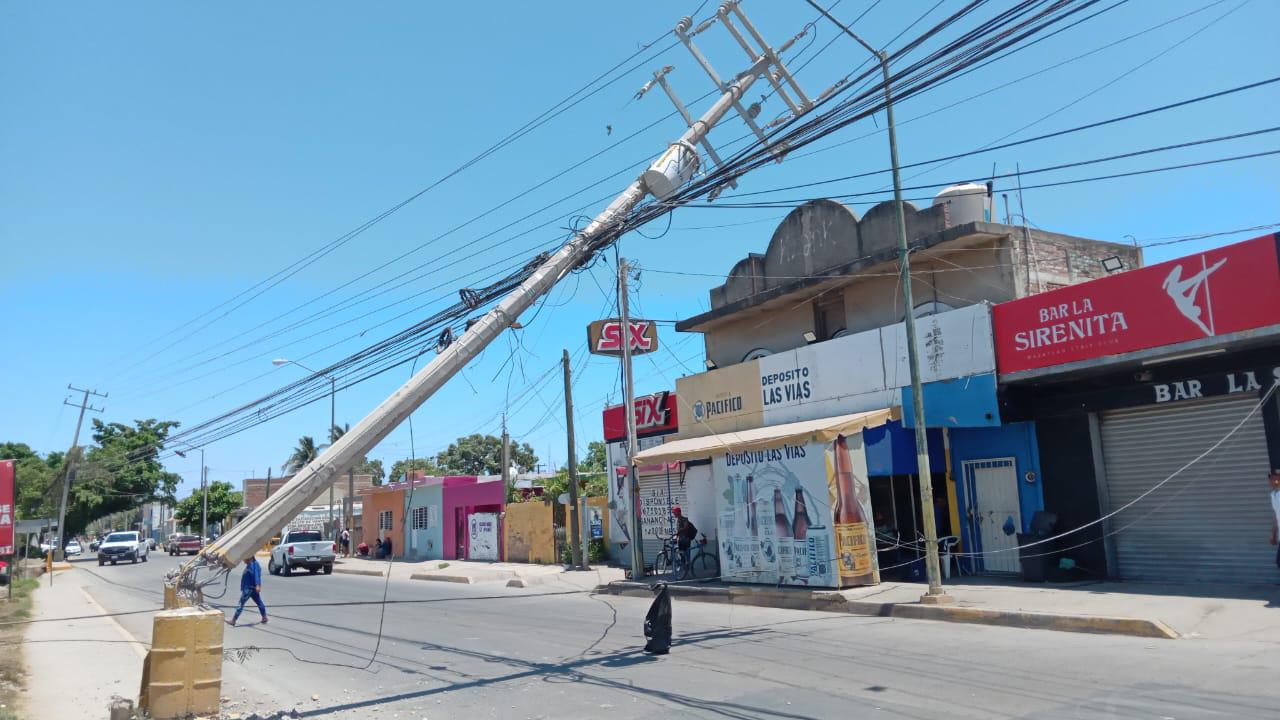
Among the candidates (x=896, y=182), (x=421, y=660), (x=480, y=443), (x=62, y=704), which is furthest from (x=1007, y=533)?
(x=480, y=443)

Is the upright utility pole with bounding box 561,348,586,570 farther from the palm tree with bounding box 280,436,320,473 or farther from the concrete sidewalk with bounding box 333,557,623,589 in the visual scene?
the palm tree with bounding box 280,436,320,473

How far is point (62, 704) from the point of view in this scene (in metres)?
10.1

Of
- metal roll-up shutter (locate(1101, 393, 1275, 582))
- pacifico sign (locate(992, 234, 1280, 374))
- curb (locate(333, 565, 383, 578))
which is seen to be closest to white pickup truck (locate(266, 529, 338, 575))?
curb (locate(333, 565, 383, 578))

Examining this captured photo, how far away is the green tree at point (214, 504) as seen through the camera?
74.9 metres

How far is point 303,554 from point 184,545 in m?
34.4

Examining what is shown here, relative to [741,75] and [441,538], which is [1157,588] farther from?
[441,538]

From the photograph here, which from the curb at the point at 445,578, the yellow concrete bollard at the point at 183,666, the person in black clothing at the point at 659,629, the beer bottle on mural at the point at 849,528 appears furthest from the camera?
the curb at the point at 445,578

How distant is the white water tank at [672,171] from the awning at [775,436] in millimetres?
6052

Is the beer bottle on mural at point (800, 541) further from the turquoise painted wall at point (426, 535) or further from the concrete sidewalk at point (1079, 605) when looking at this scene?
the turquoise painted wall at point (426, 535)

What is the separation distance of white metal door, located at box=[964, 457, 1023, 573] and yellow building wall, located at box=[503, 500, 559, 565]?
1804 centimetres

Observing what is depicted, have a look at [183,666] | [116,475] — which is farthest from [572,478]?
[116,475]

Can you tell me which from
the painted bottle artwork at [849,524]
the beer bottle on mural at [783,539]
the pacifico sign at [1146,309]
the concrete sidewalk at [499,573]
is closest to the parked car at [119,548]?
the concrete sidewalk at [499,573]

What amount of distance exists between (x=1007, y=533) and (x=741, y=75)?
403 inches

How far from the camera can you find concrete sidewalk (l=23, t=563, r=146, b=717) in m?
10.2
